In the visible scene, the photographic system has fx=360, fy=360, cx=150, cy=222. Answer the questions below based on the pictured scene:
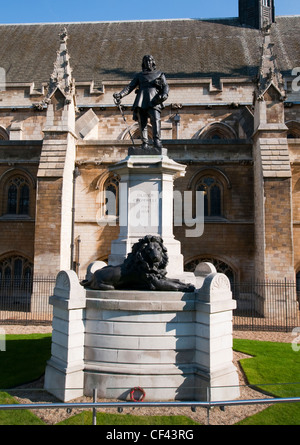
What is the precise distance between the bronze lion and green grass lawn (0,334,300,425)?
2.16 metres

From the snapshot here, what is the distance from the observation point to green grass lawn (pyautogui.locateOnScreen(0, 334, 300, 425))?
4477mm

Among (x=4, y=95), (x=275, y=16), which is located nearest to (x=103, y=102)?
(x=4, y=95)

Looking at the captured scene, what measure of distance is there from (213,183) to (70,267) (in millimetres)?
7611

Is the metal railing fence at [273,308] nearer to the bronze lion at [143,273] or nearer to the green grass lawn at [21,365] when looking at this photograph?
the green grass lawn at [21,365]

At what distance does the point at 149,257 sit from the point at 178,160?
35.6 feet

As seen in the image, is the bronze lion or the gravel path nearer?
the gravel path

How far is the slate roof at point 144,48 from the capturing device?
23.2m

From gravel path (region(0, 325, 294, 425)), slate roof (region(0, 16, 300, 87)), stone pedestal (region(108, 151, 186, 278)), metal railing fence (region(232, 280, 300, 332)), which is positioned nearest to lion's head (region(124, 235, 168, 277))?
stone pedestal (region(108, 151, 186, 278))

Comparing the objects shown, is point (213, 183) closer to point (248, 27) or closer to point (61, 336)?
point (61, 336)

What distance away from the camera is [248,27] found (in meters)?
27.4

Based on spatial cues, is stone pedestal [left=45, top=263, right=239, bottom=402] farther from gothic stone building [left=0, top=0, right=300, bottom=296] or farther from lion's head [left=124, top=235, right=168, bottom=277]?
gothic stone building [left=0, top=0, right=300, bottom=296]

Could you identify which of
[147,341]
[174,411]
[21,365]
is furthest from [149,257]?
[21,365]

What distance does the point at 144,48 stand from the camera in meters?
25.1

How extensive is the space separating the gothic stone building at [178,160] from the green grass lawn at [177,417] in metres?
5.07
